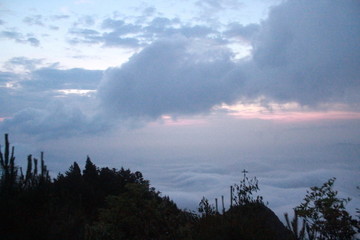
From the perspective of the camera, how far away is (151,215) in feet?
26.9

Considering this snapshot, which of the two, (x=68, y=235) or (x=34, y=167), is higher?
(x=34, y=167)

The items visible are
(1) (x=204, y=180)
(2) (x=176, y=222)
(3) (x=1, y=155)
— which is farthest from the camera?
(1) (x=204, y=180)

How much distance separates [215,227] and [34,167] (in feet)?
73.8

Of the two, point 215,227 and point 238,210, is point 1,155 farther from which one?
point 215,227

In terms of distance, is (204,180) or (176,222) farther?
(204,180)

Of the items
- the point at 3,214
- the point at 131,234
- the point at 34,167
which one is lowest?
the point at 131,234

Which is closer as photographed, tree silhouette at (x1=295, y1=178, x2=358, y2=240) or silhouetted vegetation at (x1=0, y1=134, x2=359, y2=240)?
silhouetted vegetation at (x1=0, y1=134, x2=359, y2=240)

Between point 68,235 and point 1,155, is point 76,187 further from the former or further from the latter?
point 68,235

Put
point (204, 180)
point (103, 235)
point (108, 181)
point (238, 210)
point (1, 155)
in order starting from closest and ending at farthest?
point (103, 235), point (238, 210), point (1, 155), point (108, 181), point (204, 180)

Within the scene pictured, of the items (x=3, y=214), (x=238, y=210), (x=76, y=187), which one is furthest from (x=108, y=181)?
(x=3, y=214)

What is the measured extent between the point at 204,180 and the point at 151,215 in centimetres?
17733

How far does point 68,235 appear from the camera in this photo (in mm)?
6555

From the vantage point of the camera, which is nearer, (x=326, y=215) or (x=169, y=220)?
(x=326, y=215)

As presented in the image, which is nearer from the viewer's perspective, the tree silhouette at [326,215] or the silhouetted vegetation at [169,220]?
the silhouetted vegetation at [169,220]
